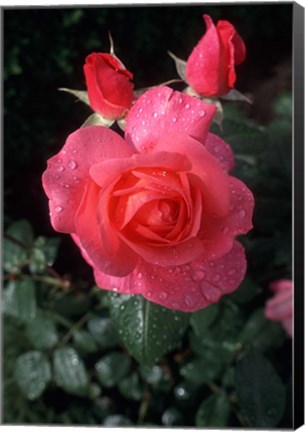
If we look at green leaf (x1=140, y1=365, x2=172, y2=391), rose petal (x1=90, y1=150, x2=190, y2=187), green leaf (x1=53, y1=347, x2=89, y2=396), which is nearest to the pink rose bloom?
green leaf (x1=140, y1=365, x2=172, y2=391)

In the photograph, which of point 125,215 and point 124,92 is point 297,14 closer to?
point 124,92

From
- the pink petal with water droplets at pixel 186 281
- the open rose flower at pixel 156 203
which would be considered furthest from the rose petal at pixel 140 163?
the pink petal with water droplets at pixel 186 281

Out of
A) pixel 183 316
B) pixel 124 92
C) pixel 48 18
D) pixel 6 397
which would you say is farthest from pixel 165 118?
pixel 6 397

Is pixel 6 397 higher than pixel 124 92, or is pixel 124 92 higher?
pixel 124 92

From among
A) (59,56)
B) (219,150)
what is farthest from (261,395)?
(59,56)

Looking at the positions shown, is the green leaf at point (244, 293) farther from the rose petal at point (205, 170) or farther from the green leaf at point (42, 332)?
the rose petal at point (205, 170)

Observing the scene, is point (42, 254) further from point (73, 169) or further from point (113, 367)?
point (73, 169)

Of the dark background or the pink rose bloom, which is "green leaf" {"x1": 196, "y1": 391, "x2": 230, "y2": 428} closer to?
the pink rose bloom
